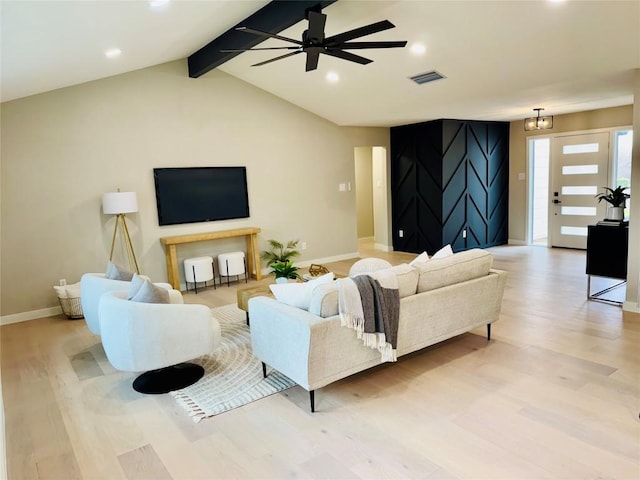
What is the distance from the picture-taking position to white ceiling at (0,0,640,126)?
3355 millimetres

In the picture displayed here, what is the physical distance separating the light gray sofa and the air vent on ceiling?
249 centimetres

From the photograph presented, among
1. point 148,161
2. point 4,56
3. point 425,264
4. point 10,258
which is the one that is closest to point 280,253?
point 148,161

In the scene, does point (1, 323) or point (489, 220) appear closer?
point (1, 323)

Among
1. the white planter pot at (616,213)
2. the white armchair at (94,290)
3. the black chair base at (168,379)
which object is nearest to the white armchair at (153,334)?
the black chair base at (168,379)

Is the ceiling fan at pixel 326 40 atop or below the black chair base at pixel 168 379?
atop

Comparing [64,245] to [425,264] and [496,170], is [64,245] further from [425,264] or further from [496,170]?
[496,170]

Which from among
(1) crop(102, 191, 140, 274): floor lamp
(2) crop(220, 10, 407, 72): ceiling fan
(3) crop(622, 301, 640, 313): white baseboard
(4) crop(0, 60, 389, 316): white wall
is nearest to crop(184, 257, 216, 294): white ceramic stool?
(4) crop(0, 60, 389, 316): white wall

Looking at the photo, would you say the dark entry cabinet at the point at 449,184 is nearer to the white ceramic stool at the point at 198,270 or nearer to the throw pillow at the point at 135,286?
the white ceramic stool at the point at 198,270

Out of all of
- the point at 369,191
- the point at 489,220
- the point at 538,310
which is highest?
the point at 369,191

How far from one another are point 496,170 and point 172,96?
20.4ft

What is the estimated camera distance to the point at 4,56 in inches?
127

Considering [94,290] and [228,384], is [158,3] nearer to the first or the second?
[94,290]

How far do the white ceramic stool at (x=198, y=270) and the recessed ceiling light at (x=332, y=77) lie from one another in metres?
3.01

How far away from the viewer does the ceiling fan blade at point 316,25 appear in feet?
10.2
